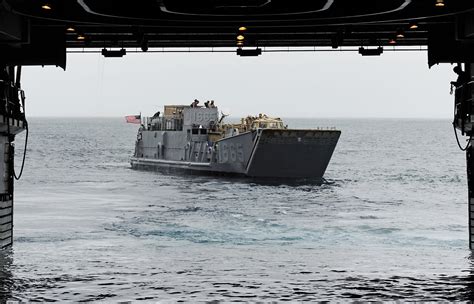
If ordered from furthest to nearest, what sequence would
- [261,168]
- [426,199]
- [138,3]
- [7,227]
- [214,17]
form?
[261,168] → [426,199] → [7,227] → [214,17] → [138,3]

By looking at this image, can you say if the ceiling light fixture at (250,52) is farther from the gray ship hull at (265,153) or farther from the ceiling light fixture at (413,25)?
the gray ship hull at (265,153)

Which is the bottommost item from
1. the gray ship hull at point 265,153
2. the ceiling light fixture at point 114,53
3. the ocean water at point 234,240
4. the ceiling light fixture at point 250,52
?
the ocean water at point 234,240

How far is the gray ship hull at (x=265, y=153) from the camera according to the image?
298 feet

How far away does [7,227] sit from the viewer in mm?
37344

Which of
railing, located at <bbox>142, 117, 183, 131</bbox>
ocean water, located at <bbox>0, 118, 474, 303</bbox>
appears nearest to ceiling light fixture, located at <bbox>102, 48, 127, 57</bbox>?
ocean water, located at <bbox>0, 118, 474, 303</bbox>

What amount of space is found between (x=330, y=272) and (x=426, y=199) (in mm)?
48729

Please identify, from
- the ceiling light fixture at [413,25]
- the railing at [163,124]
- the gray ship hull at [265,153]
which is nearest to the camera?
the ceiling light fixture at [413,25]

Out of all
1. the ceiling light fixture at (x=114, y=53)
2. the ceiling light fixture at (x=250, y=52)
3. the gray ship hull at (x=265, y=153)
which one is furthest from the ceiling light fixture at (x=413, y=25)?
the gray ship hull at (x=265, y=153)

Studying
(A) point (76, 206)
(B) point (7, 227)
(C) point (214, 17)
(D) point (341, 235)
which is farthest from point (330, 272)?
(A) point (76, 206)

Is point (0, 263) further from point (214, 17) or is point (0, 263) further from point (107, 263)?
point (214, 17)

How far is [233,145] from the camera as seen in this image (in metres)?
97.0

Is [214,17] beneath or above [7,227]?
above

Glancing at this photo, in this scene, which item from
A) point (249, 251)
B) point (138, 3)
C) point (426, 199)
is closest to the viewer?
point (138, 3)

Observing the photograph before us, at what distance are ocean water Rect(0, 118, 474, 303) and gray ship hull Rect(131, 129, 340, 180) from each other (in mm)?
1661
